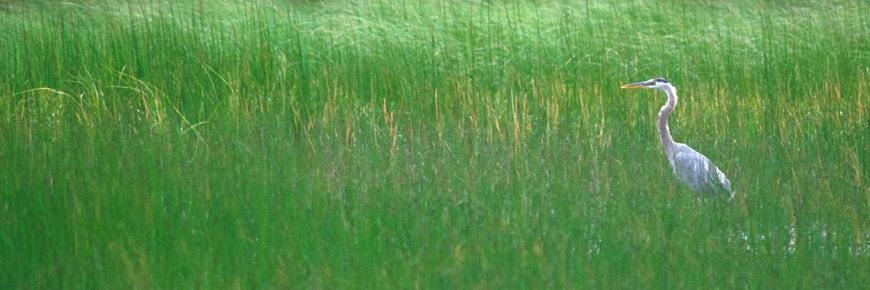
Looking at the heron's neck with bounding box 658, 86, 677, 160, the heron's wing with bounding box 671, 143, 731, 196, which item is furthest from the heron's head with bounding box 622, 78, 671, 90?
the heron's wing with bounding box 671, 143, 731, 196

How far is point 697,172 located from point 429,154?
1.05 metres

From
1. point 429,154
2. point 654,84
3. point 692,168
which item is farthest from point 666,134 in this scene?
point 429,154

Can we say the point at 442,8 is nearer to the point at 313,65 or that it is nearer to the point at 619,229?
the point at 313,65

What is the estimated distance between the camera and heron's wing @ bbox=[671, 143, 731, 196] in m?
3.38

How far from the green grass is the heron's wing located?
0.09m

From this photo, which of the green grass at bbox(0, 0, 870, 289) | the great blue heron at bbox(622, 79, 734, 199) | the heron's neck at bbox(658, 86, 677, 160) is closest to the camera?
the green grass at bbox(0, 0, 870, 289)

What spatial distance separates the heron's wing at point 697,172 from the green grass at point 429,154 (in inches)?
3.6

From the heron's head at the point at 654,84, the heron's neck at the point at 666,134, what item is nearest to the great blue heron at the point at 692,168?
the heron's neck at the point at 666,134

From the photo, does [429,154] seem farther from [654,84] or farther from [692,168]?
[654,84]

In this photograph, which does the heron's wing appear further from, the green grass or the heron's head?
the heron's head

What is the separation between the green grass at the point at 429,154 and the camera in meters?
2.54

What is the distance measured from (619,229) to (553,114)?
4.66ft

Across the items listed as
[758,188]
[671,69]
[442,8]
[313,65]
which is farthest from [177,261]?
[442,8]

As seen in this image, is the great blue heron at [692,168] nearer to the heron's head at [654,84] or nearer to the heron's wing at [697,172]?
the heron's wing at [697,172]
